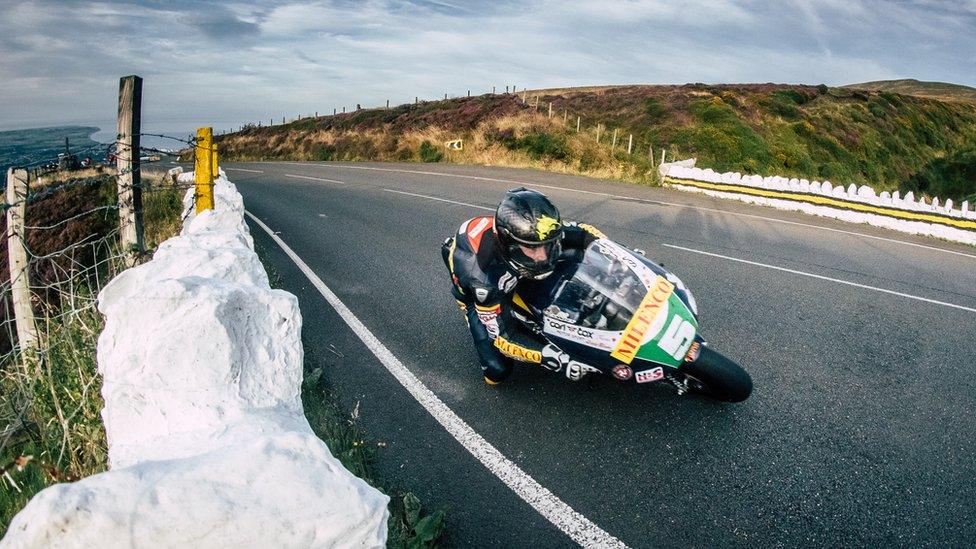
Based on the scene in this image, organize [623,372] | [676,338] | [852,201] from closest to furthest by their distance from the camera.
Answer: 1. [676,338]
2. [623,372]
3. [852,201]

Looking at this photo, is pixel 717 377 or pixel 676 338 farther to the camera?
pixel 717 377

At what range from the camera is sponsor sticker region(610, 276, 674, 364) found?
12.9ft

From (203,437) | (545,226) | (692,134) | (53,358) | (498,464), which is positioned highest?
(692,134)

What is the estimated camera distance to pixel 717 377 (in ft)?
13.4

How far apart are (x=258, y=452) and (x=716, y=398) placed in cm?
350

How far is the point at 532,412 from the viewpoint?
4457mm

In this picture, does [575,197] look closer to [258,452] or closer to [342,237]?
[342,237]

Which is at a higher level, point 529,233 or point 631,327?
point 529,233

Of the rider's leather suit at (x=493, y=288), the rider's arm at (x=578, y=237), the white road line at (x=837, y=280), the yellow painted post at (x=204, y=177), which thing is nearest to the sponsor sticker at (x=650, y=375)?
the rider's leather suit at (x=493, y=288)

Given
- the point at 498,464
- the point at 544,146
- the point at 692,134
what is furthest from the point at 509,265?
the point at 692,134

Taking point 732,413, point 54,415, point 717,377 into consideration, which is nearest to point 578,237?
point 717,377

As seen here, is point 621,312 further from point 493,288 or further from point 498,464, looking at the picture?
point 498,464

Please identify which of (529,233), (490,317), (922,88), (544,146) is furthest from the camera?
(922,88)

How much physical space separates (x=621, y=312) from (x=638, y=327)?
156 mm
